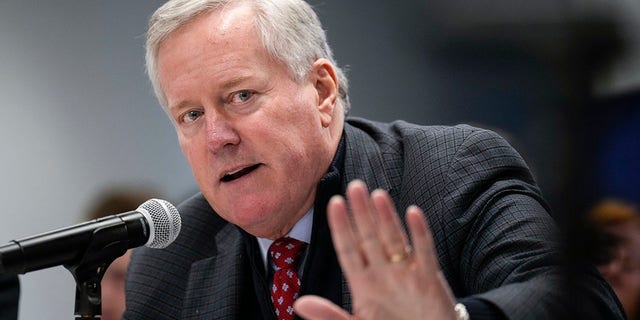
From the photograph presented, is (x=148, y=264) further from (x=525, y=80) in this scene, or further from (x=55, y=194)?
(x=55, y=194)

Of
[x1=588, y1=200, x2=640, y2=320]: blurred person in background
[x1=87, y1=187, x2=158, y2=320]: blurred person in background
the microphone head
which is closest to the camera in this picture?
the microphone head

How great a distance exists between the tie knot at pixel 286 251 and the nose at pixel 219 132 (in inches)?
12.5

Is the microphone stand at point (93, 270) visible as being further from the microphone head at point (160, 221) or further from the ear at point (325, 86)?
the ear at point (325, 86)

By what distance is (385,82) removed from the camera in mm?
3668

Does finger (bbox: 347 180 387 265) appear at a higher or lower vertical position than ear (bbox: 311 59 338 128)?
lower

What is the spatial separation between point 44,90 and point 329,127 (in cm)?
243

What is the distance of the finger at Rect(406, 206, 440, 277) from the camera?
1.30 meters

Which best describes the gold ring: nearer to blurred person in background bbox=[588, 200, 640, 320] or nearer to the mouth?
the mouth

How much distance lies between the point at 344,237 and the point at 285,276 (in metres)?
0.84

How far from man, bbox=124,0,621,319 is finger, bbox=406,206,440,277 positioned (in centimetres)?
44

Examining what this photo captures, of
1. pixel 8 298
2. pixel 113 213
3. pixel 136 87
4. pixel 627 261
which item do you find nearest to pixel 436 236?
pixel 627 261

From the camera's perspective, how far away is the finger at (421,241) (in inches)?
51.3

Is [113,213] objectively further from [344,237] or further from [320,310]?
[344,237]

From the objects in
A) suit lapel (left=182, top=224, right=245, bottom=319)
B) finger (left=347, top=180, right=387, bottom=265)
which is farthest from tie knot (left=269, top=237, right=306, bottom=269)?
finger (left=347, top=180, right=387, bottom=265)
